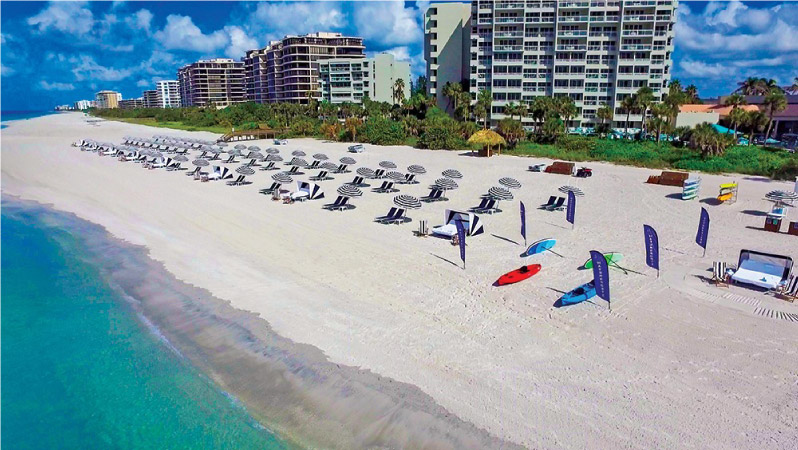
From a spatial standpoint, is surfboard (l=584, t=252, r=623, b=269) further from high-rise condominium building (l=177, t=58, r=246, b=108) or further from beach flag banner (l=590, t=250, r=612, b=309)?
high-rise condominium building (l=177, t=58, r=246, b=108)

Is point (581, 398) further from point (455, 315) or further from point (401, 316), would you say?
point (401, 316)

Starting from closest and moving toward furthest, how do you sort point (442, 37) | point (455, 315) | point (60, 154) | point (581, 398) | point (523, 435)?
point (523, 435) → point (581, 398) → point (455, 315) → point (60, 154) → point (442, 37)

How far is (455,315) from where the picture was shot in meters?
14.3

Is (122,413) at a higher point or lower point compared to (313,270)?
lower

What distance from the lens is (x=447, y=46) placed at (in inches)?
3219

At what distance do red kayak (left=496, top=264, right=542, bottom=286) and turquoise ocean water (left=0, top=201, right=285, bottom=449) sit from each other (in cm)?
887

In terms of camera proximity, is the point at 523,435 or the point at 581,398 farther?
the point at 581,398

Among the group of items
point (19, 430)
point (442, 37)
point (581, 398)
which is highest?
point (442, 37)

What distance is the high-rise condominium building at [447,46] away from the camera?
266 ft

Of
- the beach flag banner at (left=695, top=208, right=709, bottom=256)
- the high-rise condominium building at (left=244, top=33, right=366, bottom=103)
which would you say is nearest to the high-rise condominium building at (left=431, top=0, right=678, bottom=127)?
the beach flag banner at (left=695, top=208, right=709, bottom=256)

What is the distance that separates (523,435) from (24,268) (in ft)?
72.1

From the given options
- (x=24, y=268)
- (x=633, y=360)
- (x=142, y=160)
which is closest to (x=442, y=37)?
(x=142, y=160)

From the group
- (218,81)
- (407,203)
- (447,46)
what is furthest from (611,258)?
(218,81)

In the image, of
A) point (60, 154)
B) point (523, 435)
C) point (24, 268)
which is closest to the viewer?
point (523, 435)
